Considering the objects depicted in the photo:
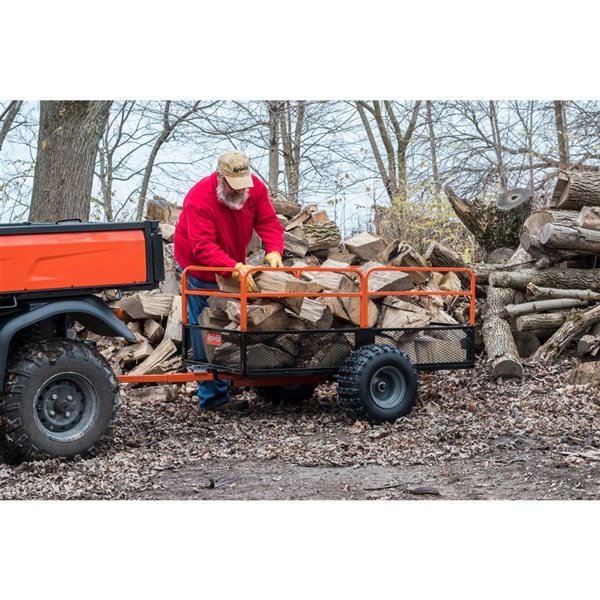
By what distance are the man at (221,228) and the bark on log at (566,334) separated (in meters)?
2.79

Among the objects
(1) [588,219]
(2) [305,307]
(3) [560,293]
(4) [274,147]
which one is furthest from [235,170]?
(4) [274,147]

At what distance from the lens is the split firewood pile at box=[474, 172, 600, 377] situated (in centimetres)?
873

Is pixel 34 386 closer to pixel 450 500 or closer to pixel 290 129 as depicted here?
pixel 450 500

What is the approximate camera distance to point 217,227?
285 inches

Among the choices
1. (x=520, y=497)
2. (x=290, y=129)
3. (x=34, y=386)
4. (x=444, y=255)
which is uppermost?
(x=290, y=129)

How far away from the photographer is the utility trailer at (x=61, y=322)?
5.59 metres

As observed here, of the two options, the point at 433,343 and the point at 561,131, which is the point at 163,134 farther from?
the point at 433,343

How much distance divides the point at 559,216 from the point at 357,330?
329 centimetres

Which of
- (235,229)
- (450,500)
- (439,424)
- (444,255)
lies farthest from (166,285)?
(450,500)

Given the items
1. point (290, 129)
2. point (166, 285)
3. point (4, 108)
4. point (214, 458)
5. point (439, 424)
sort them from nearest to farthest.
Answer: point (214, 458) → point (439, 424) → point (166, 285) → point (4, 108) → point (290, 129)

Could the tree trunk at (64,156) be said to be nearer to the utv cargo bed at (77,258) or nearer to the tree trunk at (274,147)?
the utv cargo bed at (77,258)

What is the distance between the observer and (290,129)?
1565 centimetres

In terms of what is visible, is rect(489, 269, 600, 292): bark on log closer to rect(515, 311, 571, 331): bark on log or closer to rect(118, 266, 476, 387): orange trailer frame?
rect(515, 311, 571, 331): bark on log

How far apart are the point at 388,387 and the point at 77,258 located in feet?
8.33
